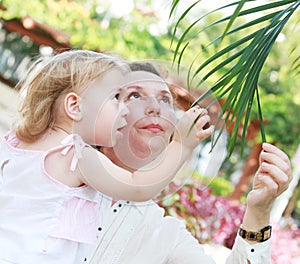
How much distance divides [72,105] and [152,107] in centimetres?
19

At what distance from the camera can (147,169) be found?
1.22 meters

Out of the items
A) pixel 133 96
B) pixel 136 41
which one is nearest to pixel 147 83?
pixel 133 96

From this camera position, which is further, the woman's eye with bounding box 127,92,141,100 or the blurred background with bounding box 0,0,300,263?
the blurred background with bounding box 0,0,300,263

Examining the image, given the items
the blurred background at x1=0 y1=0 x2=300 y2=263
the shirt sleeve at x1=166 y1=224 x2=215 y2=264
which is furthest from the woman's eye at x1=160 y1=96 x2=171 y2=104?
the blurred background at x1=0 y1=0 x2=300 y2=263

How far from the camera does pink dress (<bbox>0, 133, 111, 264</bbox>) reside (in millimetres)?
1287

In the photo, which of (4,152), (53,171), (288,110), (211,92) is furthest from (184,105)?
(288,110)

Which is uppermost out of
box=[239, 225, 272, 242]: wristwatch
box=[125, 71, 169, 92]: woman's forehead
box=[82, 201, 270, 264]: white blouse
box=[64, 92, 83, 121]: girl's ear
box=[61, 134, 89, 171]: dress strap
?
box=[125, 71, 169, 92]: woman's forehead

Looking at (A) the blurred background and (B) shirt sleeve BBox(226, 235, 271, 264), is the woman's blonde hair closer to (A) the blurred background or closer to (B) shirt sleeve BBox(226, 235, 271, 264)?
(B) shirt sleeve BBox(226, 235, 271, 264)

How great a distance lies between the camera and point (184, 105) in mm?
1214

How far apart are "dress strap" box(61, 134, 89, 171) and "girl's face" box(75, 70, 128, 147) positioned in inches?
0.5

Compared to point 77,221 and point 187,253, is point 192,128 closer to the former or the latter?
point 77,221

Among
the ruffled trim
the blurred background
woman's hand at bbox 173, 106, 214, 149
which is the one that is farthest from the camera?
the blurred background

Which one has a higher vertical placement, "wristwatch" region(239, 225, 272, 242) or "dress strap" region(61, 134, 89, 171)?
"dress strap" region(61, 134, 89, 171)

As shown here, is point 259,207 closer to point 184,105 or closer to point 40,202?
point 184,105
